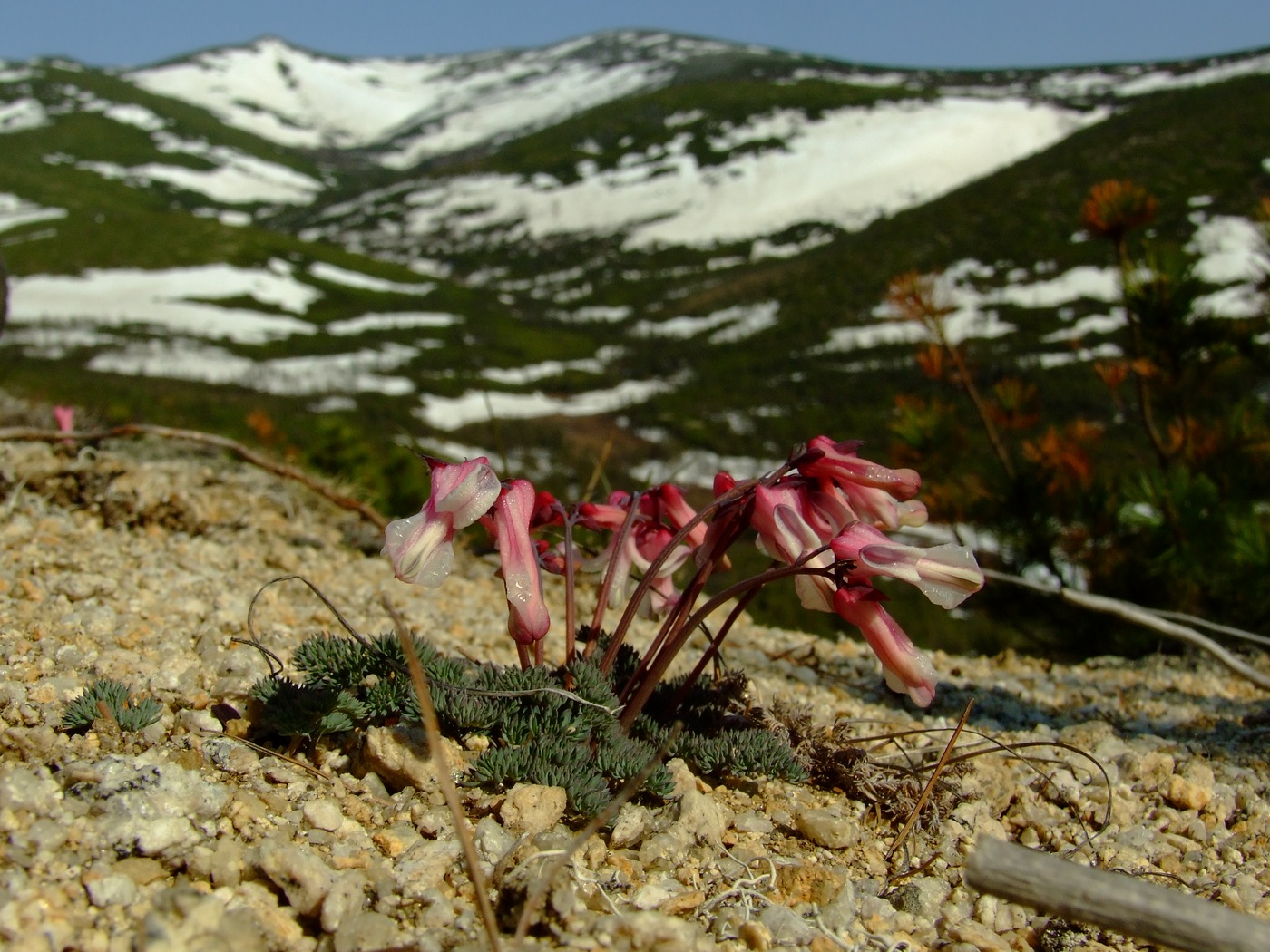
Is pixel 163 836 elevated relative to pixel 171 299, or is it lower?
elevated

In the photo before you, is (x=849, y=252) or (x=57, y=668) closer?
(x=57, y=668)

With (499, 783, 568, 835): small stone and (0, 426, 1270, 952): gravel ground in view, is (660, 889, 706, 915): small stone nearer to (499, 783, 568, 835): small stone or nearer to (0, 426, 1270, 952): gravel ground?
(0, 426, 1270, 952): gravel ground

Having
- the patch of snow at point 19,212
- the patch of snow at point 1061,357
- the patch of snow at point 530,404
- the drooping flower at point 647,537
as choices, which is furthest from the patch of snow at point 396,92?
the drooping flower at point 647,537

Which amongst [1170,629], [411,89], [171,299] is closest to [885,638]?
[1170,629]

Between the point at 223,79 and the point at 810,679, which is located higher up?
the point at 223,79

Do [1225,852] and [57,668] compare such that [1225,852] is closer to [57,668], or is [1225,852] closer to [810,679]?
[810,679]

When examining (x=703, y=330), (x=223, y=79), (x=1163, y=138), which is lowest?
(x=703, y=330)

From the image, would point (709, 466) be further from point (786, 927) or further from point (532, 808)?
point (786, 927)

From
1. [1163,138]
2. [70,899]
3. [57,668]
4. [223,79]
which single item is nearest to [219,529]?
[57,668]

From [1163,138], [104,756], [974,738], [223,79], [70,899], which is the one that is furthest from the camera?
[223,79]
